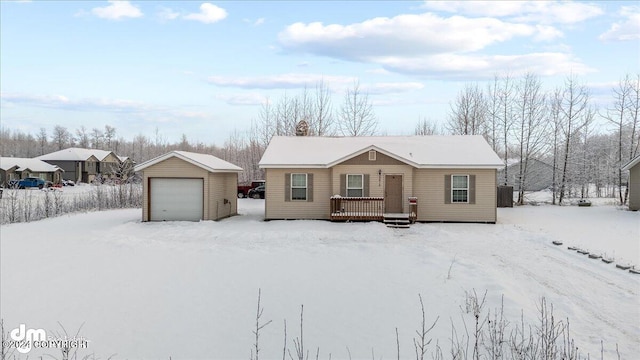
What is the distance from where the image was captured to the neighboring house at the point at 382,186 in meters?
18.7

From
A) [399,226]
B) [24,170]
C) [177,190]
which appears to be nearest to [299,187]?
[399,226]

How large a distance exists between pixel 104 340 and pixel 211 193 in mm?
11621

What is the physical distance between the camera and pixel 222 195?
810 inches

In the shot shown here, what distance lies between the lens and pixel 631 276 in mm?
10281

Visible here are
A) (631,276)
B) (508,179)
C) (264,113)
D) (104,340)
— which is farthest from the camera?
(264,113)

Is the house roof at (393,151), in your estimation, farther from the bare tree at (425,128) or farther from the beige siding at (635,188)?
the bare tree at (425,128)

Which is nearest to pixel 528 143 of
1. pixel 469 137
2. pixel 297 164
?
pixel 469 137

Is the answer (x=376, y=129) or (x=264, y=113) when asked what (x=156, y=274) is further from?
(x=264, y=113)

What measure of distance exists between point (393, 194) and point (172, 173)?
9.70 metres

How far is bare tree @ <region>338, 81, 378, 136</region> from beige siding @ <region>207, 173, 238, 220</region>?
713 inches

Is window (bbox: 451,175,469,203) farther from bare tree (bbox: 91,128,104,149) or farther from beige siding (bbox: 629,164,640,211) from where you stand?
bare tree (bbox: 91,128,104,149)

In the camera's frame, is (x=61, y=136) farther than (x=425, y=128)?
Yes

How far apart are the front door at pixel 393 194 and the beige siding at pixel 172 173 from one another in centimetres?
779

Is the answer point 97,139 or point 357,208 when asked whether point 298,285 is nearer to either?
point 357,208
